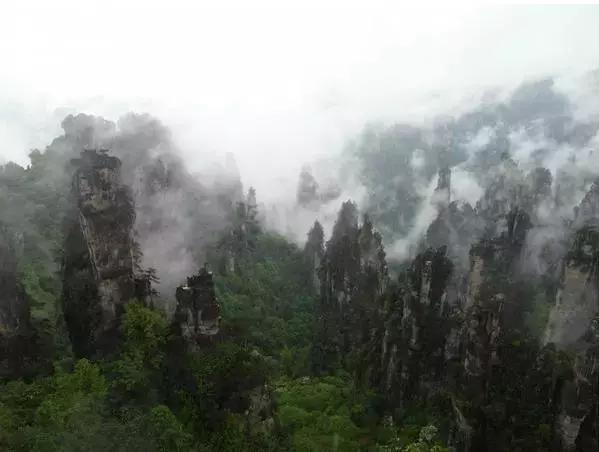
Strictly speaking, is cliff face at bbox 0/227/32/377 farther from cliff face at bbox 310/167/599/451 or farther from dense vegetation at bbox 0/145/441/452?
cliff face at bbox 310/167/599/451

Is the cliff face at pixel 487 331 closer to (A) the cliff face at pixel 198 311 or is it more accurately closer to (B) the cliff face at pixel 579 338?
(B) the cliff face at pixel 579 338

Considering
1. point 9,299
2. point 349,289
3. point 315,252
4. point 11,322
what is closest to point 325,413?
point 11,322

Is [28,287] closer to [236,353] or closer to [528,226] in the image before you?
[236,353]

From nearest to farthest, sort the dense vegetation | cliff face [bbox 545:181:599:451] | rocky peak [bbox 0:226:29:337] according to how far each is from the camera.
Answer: the dense vegetation → cliff face [bbox 545:181:599:451] → rocky peak [bbox 0:226:29:337]

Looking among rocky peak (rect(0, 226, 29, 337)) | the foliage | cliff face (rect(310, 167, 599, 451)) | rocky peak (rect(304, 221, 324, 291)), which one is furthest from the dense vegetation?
rocky peak (rect(304, 221, 324, 291))

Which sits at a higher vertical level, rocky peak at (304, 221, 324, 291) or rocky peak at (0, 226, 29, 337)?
rocky peak at (304, 221, 324, 291)

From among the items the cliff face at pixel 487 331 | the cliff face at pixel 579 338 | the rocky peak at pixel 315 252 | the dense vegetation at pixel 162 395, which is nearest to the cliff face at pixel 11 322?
the dense vegetation at pixel 162 395

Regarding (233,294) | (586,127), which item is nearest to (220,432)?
(233,294)

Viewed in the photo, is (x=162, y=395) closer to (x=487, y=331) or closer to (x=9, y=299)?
(x=9, y=299)
